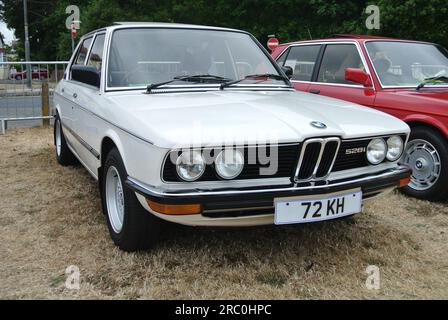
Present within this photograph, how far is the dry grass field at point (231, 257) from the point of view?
8.87ft

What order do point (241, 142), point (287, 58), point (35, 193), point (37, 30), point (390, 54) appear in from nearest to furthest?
1. point (241, 142)
2. point (35, 193)
3. point (390, 54)
4. point (287, 58)
5. point (37, 30)

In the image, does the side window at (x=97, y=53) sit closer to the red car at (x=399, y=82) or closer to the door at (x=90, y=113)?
the door at (x=90, y=113)

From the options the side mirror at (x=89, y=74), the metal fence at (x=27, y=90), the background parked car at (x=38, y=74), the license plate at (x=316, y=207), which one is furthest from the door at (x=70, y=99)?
the background parked car at (x=38, y=74)

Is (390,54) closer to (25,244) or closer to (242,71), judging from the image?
(242,71)

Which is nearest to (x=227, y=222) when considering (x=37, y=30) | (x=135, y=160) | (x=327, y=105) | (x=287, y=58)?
(x=135, y=160)

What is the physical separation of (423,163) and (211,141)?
2.96 m

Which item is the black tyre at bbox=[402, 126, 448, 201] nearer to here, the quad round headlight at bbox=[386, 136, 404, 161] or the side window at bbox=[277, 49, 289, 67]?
the quad round headlight at bbox=[386, 136, 404, 161]

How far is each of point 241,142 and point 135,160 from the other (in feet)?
2.24

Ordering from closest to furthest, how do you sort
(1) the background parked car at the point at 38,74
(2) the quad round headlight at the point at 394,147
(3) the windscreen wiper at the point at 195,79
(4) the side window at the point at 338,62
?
(2) the quad round headlight at the point at 394,147 < (3) the windscreen wiper at the point at 195,79 < (4) the side window at the point at 338,62 < (1) the background parked car at the point at 38,74

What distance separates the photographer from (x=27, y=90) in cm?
882

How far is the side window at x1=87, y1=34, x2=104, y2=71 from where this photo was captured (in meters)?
3.83

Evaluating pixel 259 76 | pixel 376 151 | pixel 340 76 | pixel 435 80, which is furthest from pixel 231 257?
pixel 435 80

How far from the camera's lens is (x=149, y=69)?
3.53 m

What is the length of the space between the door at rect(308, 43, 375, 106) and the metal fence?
17.3 feet
